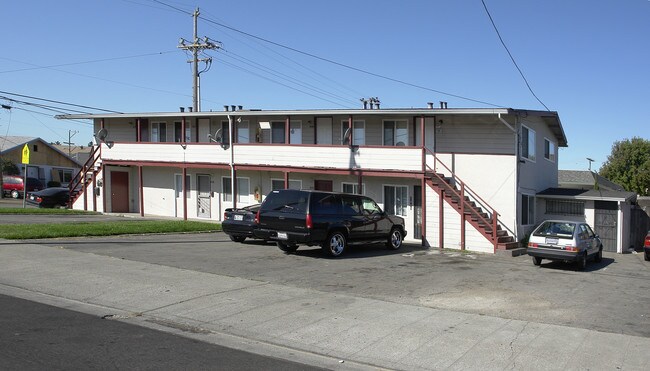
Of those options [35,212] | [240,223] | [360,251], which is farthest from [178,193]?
[360,251]

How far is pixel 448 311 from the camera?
30.2ft

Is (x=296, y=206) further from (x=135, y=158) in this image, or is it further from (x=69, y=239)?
(x=135, y=158)

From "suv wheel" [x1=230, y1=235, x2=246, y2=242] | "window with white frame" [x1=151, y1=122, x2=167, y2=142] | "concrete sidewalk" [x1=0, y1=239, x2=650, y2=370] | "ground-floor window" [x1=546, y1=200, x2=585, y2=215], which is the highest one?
"window with white frame" [x1=151, y1=122, x2=167, y2=142]

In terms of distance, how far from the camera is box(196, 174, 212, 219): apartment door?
2814cm

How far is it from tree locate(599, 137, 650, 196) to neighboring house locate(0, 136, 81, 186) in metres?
53.8

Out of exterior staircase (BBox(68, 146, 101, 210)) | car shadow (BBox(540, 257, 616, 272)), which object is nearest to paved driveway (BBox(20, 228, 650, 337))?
car shadow (BBox(540, 257, 616, 272))

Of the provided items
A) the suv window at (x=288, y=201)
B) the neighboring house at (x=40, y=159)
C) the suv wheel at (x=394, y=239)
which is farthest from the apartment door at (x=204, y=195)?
the neighboring house at (x=40, y=159)

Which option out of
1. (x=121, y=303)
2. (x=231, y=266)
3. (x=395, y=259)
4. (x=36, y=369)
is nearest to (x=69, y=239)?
(x=231, y=266)

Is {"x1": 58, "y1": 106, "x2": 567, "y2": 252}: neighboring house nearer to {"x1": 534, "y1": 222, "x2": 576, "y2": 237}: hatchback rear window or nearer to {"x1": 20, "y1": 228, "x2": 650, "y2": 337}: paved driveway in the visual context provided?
{"x1": 534, "y1": 222, "x2": 576, "y2": 237}: hatchback rear window

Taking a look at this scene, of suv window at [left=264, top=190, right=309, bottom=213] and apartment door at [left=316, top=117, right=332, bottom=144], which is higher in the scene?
apartment door at [left=316, top=117, right=332, bottom=144]

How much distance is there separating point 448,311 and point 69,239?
38.3 ft

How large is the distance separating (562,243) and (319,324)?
10098mm

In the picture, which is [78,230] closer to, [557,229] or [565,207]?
[557,229]

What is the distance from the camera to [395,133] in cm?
2373
